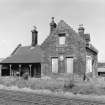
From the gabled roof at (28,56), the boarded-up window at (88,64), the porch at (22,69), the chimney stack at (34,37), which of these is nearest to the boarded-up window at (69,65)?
the boarded-up window at (88,64)

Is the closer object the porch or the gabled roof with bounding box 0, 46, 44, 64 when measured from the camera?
the porch

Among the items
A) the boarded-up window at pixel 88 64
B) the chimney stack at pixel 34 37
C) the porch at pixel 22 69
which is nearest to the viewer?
the boarded-up window at pixel 88 64

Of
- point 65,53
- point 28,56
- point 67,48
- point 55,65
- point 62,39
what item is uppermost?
point 62,39

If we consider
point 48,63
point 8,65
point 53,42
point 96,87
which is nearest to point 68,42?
point 53,42

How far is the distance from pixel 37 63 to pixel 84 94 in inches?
526

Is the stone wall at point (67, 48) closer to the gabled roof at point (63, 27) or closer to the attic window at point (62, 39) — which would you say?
the gabled roof at point (63, 27)

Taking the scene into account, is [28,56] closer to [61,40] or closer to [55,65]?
[55,65]

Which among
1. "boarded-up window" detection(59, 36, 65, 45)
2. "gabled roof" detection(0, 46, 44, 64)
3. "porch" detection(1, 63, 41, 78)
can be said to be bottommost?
"porch" detection(1, 63, 41, 78)

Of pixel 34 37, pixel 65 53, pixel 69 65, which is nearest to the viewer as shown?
pixel 69 65

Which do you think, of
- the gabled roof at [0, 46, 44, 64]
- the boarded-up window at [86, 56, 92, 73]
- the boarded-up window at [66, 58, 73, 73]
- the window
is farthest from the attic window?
the gabled roof at [0, 46, 44, 64]

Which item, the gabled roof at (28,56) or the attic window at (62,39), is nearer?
the attic window at (62,39)

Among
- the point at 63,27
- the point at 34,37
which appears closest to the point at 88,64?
the point at 63,27

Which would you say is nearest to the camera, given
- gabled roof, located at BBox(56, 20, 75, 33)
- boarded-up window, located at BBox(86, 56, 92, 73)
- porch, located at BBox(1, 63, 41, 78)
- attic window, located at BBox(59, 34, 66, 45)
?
gabled roof, located at BBox(56, 20, 75, 33)

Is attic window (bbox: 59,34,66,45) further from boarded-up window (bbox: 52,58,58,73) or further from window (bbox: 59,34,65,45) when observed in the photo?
boarded-up window (bbox: 52,58,58,73)
